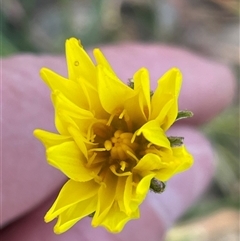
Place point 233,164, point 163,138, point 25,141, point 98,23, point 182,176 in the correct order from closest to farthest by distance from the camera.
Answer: point 163,138
point 25,141
point 182,176
point 98,23
point 233,164

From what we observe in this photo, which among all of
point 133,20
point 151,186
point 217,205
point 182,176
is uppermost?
point 151,186

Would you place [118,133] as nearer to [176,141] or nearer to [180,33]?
[176,141]

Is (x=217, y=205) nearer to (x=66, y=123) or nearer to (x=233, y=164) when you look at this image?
(x=233, y=164)

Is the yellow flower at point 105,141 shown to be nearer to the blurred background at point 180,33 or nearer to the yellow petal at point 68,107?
the yellow petal at point 68,107

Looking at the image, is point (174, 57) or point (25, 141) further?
point (174, 57)

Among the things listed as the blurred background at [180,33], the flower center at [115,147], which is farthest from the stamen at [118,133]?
the blurred background at [180,33]

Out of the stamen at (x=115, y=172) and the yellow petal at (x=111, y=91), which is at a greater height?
the yellow petal at (x=111, y=91)

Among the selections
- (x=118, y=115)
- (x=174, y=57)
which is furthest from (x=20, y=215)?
(x=174, y=57)
